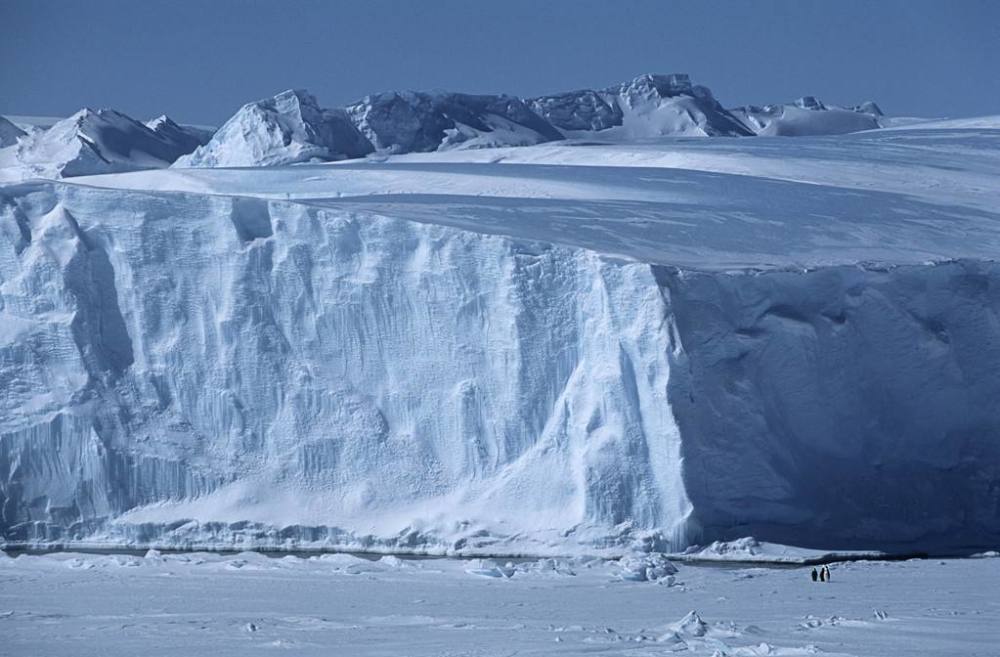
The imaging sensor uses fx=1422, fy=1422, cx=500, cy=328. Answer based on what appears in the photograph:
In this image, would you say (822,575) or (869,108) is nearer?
(822,575)

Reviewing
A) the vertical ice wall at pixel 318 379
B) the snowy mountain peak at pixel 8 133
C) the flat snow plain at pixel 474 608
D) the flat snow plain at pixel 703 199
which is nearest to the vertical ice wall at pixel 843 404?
the flat snow plain at pixel 703 199

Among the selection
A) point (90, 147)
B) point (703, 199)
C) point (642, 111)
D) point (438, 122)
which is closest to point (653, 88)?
point (642, 111)

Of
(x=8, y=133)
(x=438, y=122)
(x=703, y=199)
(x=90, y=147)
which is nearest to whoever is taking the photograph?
(x=703, y=199)

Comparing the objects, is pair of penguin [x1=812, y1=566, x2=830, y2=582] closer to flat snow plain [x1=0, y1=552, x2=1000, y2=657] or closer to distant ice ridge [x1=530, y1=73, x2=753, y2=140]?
flat snow plain [x1=0, y1=552, x2=1000, y2=657]

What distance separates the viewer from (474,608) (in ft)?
31.3

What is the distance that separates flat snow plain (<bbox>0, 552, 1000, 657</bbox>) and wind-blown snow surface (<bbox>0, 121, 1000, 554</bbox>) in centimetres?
91

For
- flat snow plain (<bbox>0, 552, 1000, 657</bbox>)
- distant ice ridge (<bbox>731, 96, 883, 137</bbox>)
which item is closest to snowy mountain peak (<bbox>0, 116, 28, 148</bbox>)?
distant ice ridge (<bbox>731, 96, 883, 137</bbox>)

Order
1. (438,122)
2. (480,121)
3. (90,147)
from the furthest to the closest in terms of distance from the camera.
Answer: (480,121), (438,122), (90,147)

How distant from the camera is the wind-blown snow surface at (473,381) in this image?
12.5 meters

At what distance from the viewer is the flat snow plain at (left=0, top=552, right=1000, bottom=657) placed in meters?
8.12

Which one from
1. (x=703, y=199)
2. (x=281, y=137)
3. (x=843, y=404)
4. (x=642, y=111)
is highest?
(x=642, y=111)

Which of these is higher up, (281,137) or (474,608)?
(281,137)

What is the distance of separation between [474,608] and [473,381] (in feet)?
12.8

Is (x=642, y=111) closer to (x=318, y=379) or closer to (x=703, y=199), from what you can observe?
(x=703, y=199)
